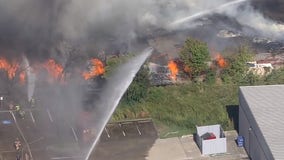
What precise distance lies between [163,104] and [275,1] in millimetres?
26817

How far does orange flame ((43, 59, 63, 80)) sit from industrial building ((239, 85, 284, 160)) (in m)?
13.3

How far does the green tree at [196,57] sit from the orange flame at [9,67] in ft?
38.6

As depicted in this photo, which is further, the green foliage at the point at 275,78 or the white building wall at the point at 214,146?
the green foliage at the point at 275,78

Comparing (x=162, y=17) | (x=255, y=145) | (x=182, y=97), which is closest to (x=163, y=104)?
(x=182, y=97)

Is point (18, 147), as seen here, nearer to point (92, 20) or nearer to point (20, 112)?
point (20, 112)

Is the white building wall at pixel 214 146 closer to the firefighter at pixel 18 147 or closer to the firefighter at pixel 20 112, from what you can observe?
the firefighter at pixel 18 147

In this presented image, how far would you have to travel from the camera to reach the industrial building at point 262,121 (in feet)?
104

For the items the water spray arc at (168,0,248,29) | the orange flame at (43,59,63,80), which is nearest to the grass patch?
the orange flame at (43,59,63,80)

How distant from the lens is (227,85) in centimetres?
4306

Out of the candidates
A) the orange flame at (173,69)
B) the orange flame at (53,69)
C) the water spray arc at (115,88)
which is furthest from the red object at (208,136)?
the orange flame at (53,69)

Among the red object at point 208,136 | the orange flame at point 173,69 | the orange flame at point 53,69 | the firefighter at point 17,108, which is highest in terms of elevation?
the orange flame at point 53,69

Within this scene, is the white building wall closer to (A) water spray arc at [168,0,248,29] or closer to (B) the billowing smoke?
(B) the billowing smoke

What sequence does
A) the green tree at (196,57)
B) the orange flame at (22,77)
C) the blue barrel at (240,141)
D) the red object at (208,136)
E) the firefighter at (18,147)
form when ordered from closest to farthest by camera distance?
the firefighter at (18,147) → the red object at (208,136) → the blue barrel at (240,141) → the green tree at (196,57) → the orange flame at (22,77)

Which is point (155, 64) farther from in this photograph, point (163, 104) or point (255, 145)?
point (255, 145)
